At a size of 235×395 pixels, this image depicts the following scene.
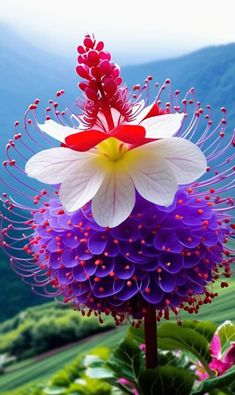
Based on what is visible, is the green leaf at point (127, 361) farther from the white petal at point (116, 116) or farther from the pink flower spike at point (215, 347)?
the white petal at point (116, 116)

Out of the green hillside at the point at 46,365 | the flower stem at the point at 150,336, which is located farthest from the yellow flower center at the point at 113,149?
the green hillside at the point at 46,365

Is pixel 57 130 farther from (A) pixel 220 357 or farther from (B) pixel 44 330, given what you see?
(B) pixel 44 330

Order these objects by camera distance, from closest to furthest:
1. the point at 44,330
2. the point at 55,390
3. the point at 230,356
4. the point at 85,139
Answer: the point at 85,139, the point at 230,356, the point at 55,390, the point at 44,330

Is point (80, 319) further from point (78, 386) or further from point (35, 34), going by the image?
point (35, 34)

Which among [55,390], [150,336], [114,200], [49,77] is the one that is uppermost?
[49,77]

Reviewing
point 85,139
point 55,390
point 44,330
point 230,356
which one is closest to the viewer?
point 85,139

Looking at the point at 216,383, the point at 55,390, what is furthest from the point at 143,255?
the point at 55,390
